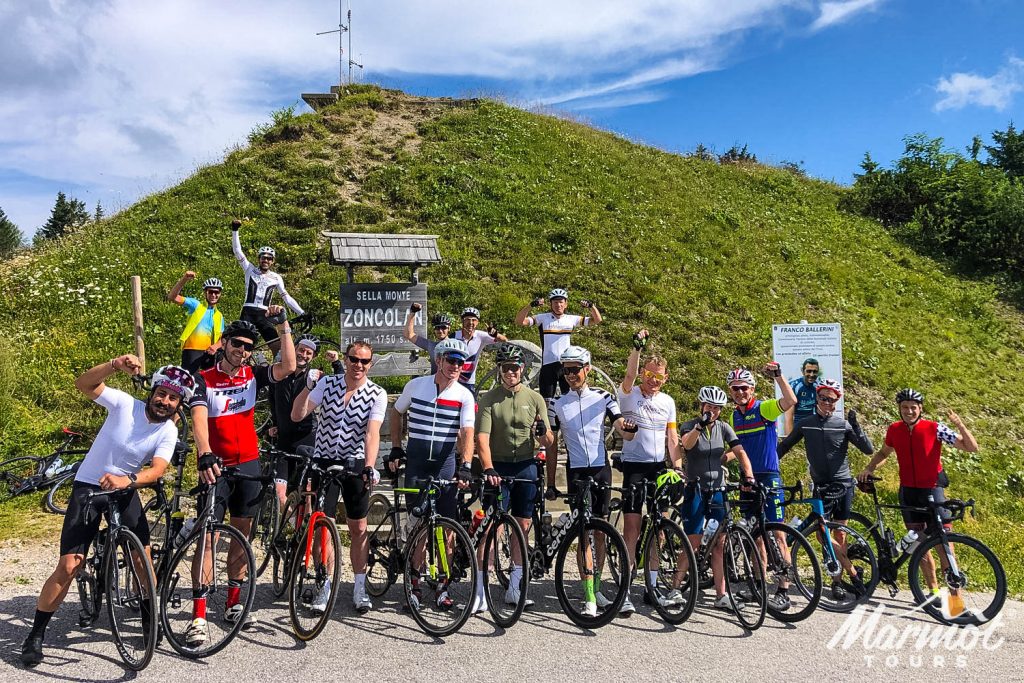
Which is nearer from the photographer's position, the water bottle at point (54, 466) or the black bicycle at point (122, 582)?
the black bicycle at point (122, 582)

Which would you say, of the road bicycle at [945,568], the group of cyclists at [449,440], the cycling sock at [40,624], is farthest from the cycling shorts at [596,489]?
the cycling sock at [40,624]

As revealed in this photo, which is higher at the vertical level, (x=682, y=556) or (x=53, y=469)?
(x=53, y=469)

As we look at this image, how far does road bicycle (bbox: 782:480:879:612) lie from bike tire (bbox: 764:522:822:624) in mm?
420

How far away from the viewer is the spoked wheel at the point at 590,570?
6.18 meters

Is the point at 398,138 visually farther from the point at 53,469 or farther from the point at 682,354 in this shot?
the point at 53,469

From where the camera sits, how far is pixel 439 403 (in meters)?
6.59

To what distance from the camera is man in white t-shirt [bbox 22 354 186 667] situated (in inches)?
208

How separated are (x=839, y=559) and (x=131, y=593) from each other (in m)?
6.70

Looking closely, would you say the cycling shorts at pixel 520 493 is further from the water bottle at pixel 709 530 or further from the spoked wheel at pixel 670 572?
the water bottle at pixel 709 530

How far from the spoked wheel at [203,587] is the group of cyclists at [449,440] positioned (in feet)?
0.21

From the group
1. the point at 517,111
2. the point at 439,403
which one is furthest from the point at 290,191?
the point at 439,403

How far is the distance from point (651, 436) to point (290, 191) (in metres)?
18.7

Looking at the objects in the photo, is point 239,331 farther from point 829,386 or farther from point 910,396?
point 910,396

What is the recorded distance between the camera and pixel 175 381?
17.7 feet
